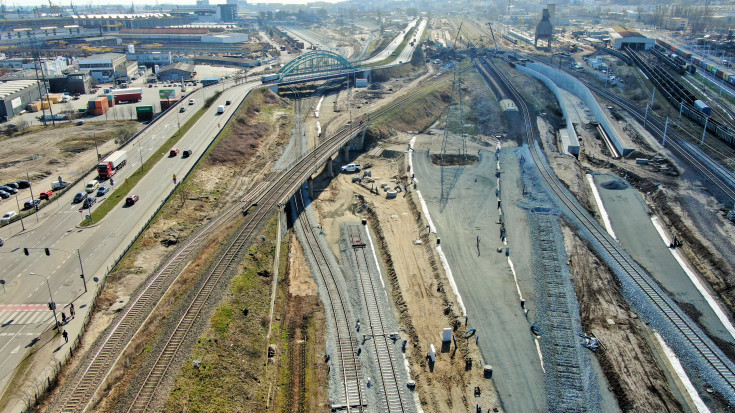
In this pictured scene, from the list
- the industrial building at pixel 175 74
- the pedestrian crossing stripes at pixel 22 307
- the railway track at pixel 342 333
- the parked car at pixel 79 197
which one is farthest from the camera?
the industrial building at pixel 175 74

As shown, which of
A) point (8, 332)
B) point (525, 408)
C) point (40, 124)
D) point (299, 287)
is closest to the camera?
point (525, 408)

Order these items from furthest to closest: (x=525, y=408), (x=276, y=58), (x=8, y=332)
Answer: (x=276, y=58) → (x=8, y=332) → (x=525, y=408)

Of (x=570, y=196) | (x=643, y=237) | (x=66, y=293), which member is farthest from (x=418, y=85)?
(x=66, y=293)

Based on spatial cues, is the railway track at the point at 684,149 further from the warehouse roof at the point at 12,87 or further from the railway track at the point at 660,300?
the warehouse roof at the point at 12,87

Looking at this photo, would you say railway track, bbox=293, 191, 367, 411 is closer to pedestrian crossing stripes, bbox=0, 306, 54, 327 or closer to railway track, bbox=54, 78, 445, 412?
railway track, bbox=54, 78, 445, 412

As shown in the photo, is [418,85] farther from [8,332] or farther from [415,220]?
[8,332]

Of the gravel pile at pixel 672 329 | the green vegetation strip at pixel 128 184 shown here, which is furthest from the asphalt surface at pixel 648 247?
the green vegetation strip at pixel 128 184

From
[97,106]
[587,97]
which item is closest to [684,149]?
[587,97]
